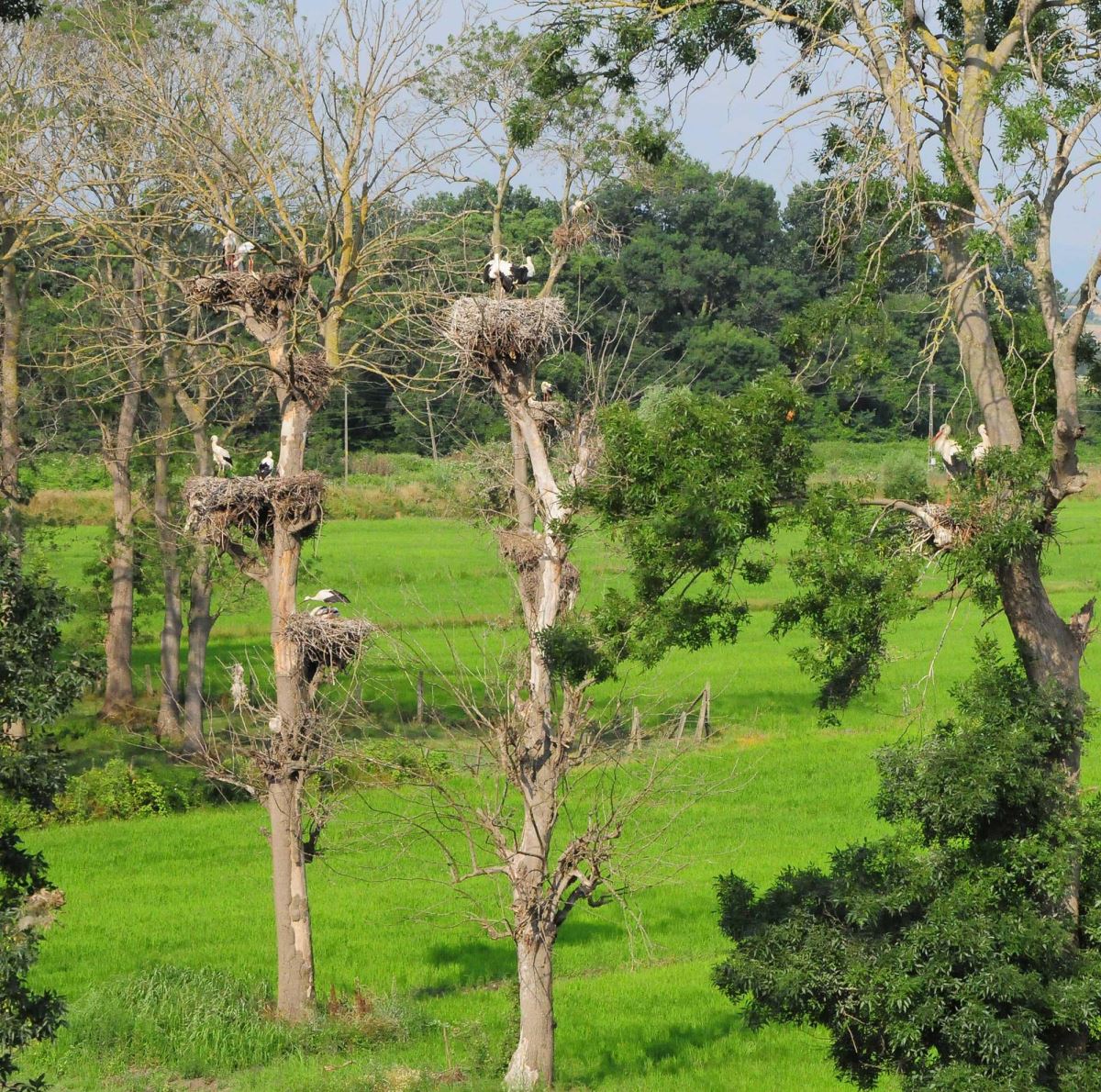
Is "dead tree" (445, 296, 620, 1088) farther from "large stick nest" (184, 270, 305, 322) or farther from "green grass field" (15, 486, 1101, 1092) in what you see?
"large stick nest" (184, 270, 305, 322)

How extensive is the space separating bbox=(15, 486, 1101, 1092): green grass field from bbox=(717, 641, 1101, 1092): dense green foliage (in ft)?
2.19

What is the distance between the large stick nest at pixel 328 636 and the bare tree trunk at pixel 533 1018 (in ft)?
11.2

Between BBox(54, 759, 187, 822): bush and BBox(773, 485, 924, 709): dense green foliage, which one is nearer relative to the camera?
BBox(773, 485, 924, 709): dense green foliage

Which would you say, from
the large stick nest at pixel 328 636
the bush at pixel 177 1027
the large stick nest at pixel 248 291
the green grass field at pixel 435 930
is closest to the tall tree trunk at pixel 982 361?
the green grass field at pixel 435 930

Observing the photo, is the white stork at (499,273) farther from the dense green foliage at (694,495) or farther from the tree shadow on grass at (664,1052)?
the tree shadow on grass at (664,1052)

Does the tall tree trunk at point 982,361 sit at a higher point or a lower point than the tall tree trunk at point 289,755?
higher

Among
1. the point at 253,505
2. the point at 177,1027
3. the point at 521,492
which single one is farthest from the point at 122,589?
the point at 521,492

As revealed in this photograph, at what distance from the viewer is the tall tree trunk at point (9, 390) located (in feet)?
85.5

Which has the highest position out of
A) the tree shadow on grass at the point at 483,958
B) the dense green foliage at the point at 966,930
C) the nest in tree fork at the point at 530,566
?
the nest in tree fork at the point at 530,566

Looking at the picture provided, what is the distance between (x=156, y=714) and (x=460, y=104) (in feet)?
55.2

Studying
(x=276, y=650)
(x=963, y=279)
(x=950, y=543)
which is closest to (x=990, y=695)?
(x=950, y=543)

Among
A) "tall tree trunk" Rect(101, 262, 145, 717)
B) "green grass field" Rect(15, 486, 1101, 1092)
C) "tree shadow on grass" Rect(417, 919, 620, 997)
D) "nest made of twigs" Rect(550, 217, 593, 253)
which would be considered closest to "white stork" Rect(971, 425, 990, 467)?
"green grass field" Rect(15, 486, 1101, 1092)

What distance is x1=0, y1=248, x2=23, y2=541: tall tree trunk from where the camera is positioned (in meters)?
26.0

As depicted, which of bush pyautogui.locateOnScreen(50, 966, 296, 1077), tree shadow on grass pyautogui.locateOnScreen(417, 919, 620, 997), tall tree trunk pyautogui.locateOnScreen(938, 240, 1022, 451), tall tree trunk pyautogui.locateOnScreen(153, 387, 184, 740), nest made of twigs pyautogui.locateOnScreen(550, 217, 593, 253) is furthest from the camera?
tall tree trunk pyautogui.locateOnScreen(153, 387, 184, 740)
